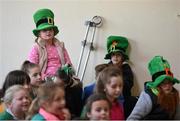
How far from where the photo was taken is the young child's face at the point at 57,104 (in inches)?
57.2

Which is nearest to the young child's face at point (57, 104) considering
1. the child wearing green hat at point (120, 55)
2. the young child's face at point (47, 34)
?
the young child's face at point (47, 34)

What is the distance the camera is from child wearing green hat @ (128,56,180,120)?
1933 millimetres

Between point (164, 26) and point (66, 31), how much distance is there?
0.86 meters

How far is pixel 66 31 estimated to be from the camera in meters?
2.98

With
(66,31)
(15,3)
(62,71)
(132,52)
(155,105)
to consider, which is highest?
(15,3)

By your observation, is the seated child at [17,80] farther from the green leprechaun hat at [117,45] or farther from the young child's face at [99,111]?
the green leprechaun hat at [117,45]

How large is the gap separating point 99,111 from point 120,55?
131 cm

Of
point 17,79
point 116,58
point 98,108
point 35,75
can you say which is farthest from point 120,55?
point 98,108

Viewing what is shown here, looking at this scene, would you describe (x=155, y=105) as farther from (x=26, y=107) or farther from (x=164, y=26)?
(x=164, y=26)

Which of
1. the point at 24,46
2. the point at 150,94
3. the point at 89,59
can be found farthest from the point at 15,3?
the point at 150,94

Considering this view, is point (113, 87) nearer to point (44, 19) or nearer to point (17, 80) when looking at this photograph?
point (17, 80)

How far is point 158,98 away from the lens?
2039 mm

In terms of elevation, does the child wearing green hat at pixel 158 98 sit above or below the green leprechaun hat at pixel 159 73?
below

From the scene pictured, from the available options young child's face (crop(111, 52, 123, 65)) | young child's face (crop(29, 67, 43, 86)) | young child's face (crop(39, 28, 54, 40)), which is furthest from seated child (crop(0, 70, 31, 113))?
young child's face (crop(111, 52, 123, 65))
